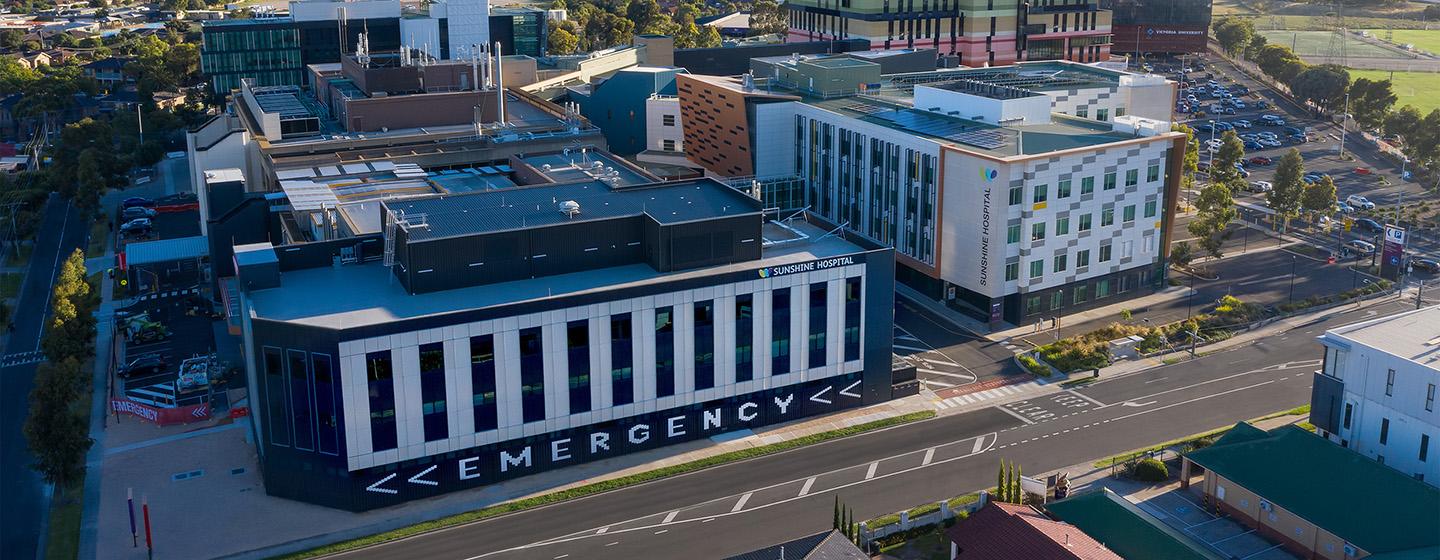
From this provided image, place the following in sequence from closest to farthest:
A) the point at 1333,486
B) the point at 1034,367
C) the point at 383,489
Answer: the point at 1333,486 < the point at 383,489 < the point at 1034,367

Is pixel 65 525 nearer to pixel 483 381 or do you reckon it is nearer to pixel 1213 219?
pixel 483 381

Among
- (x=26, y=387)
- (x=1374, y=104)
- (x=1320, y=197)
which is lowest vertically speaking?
(x=26, y=387)

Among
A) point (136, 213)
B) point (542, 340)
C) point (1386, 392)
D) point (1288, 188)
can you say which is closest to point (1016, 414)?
point (1386, 392)

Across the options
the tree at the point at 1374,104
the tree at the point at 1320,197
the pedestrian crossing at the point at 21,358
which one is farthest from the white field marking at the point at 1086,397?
the tree at the point at 1374,104

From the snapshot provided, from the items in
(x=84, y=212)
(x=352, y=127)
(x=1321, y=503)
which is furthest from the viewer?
(x=84, y=212)

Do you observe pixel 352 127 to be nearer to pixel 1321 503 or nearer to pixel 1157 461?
pixel 1157 461

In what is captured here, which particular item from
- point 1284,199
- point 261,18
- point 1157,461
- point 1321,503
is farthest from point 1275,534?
point 261,18
